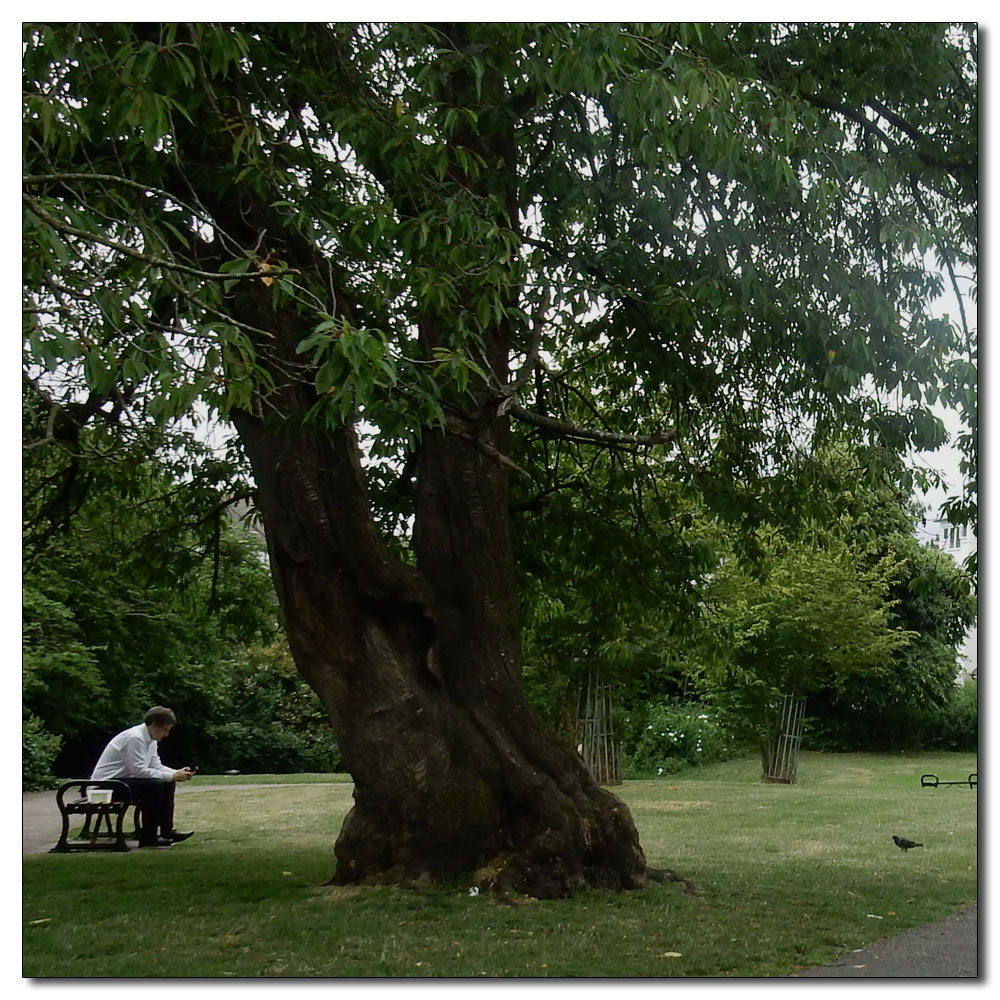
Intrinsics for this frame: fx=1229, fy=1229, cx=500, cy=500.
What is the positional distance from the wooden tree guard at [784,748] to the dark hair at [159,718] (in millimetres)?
2680

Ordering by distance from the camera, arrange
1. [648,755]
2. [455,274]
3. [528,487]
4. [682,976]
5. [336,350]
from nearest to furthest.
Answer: [336,350] → [682,976] → [455,274] → [648,755] → [528,487]

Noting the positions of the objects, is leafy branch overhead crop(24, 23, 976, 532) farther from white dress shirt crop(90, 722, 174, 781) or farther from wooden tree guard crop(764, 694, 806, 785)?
white dress shirt crop(90, 722, 174, 781)

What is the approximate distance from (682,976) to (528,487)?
2.70 metres

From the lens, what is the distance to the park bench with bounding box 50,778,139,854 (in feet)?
17.4

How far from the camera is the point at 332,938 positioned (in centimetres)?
514

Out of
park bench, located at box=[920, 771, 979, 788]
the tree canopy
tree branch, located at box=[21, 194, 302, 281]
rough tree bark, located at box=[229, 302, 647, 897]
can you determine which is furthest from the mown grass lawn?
tree branch, located at box=[21, 194, 302, 281]

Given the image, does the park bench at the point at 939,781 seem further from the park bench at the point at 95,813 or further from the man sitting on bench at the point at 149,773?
the park bench at the point at 95,813

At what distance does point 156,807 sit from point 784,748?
2831 mm

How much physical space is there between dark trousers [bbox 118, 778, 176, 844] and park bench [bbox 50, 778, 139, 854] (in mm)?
44

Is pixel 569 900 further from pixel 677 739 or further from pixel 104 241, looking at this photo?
pixel 104 241

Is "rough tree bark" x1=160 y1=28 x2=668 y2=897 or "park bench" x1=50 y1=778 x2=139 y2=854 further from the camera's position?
"rough tree bark" x1=160 y1=28 x2=668 y2=897

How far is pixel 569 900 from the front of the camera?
18.7ft
